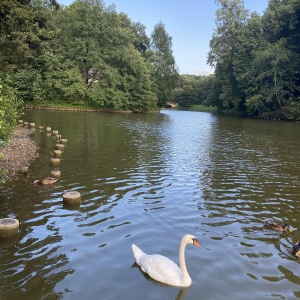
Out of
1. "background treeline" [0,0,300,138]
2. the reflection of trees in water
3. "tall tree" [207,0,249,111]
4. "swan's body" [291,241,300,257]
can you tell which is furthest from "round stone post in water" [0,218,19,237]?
"tall tree" [207,0,249,111]

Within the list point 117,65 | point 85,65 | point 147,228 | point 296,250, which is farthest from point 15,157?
point 117,65

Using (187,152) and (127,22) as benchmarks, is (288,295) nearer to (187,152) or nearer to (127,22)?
(187,152)

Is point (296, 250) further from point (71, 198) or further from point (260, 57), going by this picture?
point (260, 57)

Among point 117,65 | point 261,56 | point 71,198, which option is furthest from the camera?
point 117,65

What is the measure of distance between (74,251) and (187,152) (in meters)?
11.9

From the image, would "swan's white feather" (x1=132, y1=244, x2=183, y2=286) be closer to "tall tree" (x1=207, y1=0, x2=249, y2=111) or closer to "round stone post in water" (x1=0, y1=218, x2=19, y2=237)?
"round stone post in water" (x1=0, y1=218, x2=19, y2=237)

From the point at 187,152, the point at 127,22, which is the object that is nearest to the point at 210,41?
the point at 127,22

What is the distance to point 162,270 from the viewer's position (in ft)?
16.4

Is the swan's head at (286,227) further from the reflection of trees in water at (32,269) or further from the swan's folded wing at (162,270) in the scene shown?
the reflection of trees in water at (32,269)

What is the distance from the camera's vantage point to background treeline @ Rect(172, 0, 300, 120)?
44.4 metres

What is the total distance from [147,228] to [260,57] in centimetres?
4424

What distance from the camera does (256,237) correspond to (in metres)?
6.77

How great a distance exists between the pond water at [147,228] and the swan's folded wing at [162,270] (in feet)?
0.45

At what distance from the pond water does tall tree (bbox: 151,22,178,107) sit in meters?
48.5
